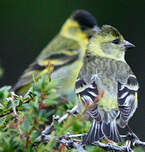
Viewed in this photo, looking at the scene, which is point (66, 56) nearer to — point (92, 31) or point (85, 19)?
point (92, 31)

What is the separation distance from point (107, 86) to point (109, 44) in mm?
769

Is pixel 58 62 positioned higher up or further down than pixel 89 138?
further down

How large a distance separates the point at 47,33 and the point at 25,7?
564mm

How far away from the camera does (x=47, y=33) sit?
8188mm

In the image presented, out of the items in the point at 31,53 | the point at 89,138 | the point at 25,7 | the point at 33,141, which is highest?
the point at 33,141

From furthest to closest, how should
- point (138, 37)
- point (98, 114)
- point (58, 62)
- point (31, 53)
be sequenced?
point (31, 53)
point (138, 37)
point (58, 62)
point (98, 114)

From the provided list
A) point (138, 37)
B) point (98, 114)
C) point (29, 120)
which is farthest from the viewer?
point (138, 37)

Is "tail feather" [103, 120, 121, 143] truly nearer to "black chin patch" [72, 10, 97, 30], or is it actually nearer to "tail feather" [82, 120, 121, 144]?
"tail feather" [82, 120, 121, 144]

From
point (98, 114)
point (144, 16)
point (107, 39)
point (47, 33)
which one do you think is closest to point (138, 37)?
point (144, 16)

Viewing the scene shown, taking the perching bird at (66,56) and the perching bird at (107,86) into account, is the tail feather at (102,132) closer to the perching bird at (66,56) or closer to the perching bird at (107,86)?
the perching bird at (107,86)

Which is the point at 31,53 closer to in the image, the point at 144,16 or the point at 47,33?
the point at 47,33

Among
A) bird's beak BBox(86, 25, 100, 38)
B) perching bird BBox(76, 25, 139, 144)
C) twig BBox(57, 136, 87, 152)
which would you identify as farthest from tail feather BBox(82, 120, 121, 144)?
bird's beak BBox(86, 25, 100, 38)

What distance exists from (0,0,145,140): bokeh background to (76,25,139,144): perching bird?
13.1ft

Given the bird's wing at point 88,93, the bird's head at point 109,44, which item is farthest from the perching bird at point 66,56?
the bird's wing at point 88,93
